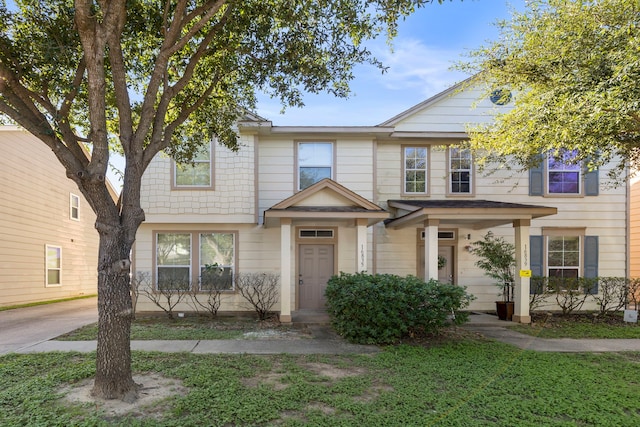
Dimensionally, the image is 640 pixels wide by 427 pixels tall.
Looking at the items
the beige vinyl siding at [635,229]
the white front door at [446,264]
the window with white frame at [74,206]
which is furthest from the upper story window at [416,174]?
the window with white frame at [74,206]

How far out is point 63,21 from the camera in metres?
6.12

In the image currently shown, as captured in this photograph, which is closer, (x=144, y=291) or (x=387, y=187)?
(x=144, y=291)

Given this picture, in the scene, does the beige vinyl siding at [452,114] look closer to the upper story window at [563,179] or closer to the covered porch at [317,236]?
the upper story window at [563,179]

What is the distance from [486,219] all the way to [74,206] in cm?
1715

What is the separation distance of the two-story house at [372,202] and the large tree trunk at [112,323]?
537 cm

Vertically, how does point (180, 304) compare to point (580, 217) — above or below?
below

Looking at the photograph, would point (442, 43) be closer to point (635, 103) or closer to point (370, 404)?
point (635, 103)

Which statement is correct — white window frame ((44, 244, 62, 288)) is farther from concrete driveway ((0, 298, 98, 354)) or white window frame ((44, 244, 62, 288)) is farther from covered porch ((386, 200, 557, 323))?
covered porch ((386, 200, 557, 323))

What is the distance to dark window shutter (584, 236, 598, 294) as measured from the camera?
1129 centimetres

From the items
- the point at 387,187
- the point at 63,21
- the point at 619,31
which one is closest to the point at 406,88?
the point at 387,187

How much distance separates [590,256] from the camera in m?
11.3

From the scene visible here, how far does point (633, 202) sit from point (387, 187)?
11.1 m

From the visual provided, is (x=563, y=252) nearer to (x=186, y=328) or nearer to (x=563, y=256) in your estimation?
(x=563, y=256)

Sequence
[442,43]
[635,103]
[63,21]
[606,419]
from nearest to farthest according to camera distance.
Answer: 1. [606,419]
2. [635,103]
3. [63,21]
4. [442,43]
